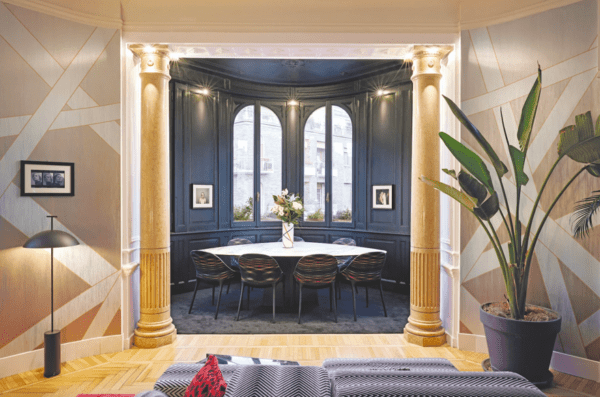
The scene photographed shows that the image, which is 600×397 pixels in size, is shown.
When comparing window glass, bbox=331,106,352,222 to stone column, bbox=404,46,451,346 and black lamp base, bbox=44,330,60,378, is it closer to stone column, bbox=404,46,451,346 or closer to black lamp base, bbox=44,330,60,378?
stone column, bbox=404,46,451,346

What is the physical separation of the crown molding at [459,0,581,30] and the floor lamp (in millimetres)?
4383

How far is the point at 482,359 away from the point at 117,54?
4842 millimetres

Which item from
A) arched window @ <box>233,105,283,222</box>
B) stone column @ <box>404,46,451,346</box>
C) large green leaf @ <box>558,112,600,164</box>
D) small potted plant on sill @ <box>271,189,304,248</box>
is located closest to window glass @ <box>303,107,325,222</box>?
arched window @ <box>233,105,283,222</box>

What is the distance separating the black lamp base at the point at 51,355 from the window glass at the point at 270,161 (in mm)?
4386

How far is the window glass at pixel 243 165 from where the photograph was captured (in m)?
7.08

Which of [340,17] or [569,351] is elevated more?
[340,17]

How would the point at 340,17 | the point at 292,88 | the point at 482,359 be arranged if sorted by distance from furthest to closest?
1. the point at 292,88
2. the point at 340,17
3. the point at 482,359

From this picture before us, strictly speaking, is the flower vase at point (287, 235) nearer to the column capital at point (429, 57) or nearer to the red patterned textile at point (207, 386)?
the column capital at point (429, 57)

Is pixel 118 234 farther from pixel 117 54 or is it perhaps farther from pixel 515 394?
pixel 515 394

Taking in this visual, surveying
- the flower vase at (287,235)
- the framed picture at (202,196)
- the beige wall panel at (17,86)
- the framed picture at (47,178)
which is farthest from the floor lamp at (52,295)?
the framed picture at (202,196)

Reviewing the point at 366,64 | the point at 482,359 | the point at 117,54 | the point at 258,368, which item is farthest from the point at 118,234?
the point at 366,64

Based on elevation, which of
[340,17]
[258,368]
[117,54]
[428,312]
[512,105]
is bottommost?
[428,312]

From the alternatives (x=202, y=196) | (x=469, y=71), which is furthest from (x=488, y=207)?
(x=202, y=196)

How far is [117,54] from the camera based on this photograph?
3721 mm
